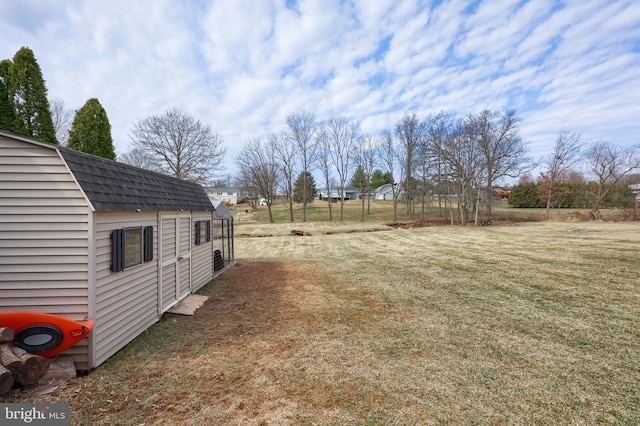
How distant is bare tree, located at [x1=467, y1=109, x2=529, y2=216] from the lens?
973 inches

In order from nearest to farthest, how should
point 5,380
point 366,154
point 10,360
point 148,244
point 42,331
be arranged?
point 5,380 → point 10,360 → point 42,331 → point 148,244 → point 366,154

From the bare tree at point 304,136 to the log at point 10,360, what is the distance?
97.6 ft

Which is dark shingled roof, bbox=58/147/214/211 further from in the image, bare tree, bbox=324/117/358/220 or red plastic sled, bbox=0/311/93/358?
bare tree, bbox=324/117/358/220

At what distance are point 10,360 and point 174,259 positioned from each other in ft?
11.1

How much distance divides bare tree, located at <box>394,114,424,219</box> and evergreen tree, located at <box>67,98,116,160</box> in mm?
28567

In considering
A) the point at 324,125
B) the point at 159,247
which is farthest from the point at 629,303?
the point at 324,125

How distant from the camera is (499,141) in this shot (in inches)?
989

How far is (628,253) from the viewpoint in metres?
10.1

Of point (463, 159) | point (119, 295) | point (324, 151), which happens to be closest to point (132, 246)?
point (119, 295)

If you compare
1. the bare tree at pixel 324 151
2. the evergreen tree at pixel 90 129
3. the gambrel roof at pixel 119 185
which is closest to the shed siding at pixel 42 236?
the gambrel roof at pixel 119 185

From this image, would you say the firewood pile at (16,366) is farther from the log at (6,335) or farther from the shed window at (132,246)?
the shed window at (132,246)

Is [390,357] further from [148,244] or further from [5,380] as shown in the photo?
[148,244]

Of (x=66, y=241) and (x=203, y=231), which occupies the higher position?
(x=66, y=241)

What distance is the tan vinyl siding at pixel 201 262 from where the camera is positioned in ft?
24.8
